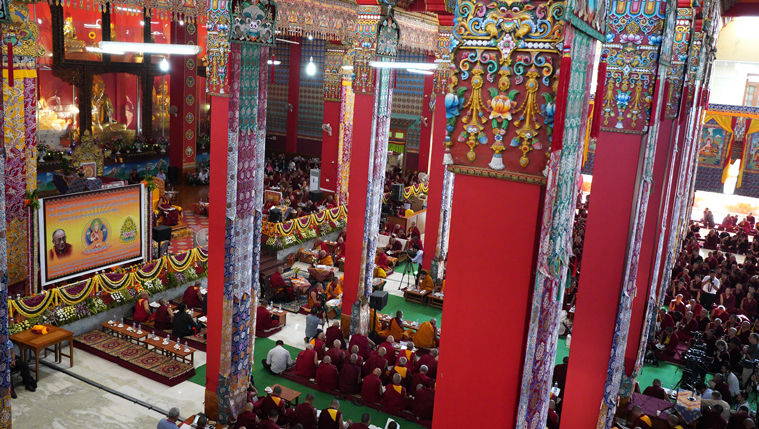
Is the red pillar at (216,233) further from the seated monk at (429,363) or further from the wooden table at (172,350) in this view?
the seated monk at (429,363)

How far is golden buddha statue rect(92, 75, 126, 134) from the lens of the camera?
79.4 feet

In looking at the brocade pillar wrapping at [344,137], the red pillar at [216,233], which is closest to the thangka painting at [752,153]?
Result: the brocade pillar wrapping at [344,137]

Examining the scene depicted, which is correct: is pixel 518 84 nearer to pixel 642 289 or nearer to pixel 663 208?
pixel 663 208

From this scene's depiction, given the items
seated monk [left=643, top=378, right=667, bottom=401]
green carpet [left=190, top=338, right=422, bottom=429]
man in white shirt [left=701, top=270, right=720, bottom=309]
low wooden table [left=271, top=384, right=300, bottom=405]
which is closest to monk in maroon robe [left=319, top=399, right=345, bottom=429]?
low wooden table [left=271, top=384, right=300, bottom=405]

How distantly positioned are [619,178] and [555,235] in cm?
357

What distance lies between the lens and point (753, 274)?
52.0 feet

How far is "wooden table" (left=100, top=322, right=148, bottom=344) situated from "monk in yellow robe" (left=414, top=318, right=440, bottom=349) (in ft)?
16.3

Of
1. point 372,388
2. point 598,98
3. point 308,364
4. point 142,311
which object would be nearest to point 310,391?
point 308,364

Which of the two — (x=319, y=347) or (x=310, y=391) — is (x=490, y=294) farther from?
(x=319, y=347)

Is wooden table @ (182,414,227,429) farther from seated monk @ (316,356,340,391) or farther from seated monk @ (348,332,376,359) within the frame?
seated monk @ (348,332,376,359)

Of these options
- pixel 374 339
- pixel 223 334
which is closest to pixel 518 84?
pixel 223 334

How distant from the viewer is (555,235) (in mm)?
3338

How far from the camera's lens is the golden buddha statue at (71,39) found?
21.2 m

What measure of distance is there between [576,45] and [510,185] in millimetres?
822
